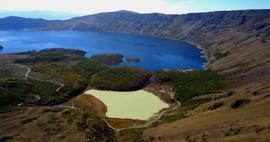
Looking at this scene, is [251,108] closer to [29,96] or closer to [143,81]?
[143,81]

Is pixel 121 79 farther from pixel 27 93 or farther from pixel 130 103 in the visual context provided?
pixel 27 93

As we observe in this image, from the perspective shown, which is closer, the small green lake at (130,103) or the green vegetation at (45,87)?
the small green lake at (130,103)

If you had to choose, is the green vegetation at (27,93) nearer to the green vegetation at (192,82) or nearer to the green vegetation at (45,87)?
the green vegetation at (45,87)

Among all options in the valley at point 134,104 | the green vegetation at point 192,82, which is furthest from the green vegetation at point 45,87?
the green vegetation at point 192,82

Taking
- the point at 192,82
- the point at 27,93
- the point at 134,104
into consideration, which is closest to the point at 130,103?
the point at 134,104

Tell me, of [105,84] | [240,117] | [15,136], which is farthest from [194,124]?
[105,84]

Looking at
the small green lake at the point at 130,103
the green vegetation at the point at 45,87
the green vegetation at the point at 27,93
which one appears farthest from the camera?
the green vegetation at the point at 45,87
